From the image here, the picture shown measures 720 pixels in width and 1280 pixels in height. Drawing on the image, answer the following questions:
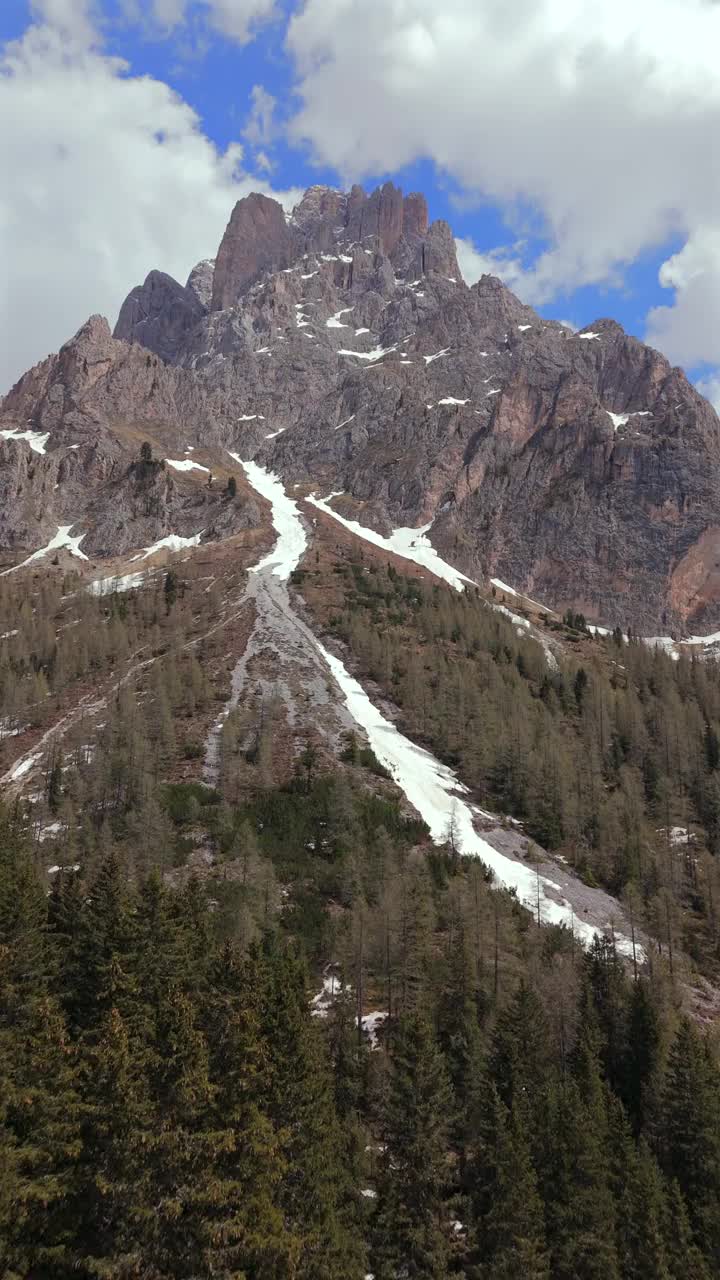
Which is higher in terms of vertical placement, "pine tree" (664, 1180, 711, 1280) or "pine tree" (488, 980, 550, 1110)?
"pine tree" (488, 980, 550, 1110)

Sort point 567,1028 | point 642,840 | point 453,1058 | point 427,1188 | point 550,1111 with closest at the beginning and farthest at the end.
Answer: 1. point 427,1188
2. point 550,1111
3. point 453,1058
4. point 567,1028
5. point 642,840

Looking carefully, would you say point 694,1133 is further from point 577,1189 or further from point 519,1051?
point 577,1189

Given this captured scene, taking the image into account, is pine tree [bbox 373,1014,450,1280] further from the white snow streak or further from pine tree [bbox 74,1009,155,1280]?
the white snow streak

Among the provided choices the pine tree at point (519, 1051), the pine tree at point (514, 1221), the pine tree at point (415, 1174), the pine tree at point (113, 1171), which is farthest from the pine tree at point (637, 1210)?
the pine tree at point (113, 1171)

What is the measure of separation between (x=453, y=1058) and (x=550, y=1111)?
9.84 m

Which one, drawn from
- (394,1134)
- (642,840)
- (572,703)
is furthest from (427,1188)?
(572,703)

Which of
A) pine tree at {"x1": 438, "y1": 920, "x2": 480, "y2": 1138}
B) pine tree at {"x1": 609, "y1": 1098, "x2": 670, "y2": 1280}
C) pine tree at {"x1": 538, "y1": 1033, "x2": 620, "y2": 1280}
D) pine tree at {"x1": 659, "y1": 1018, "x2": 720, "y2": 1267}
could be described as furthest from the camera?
pine tree at {"x1": 438, "y1": 920, "x2": 480, "y2": 1138}

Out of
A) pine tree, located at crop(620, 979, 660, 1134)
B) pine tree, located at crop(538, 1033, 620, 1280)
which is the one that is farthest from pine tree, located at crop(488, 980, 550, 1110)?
pine tree, located at crop(620, 979, 660, 1134)

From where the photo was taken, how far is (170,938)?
136 ft

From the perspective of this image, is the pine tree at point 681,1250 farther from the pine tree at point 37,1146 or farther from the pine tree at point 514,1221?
the pine tree at point 37,1146

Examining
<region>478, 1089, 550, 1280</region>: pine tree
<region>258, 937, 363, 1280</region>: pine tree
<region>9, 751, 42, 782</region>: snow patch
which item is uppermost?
<region>258, 937, 363, 1280</region>: pine tree

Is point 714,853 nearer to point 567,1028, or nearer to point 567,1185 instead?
point 567,1028

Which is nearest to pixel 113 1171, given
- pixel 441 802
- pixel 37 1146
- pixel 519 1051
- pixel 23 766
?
pixel 37 1146

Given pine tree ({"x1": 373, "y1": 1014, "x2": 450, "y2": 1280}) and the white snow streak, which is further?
the white snow streak
